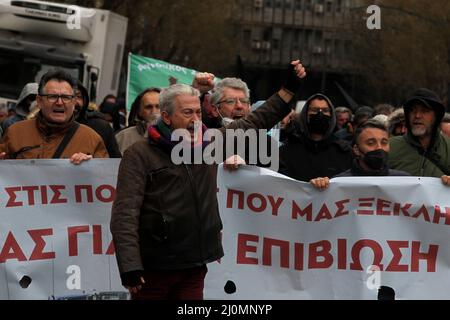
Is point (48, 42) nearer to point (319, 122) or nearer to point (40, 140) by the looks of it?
point (319, 122)

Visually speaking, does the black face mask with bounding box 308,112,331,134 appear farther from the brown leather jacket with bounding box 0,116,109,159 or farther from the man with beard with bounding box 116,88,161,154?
the brown leather jacket with bounding box 0,116,109,159

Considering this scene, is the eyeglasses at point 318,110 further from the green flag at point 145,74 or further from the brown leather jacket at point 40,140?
the green flag at point 145,74

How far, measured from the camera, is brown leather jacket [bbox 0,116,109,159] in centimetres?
690

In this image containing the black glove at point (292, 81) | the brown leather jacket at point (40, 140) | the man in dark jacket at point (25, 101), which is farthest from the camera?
the man in dark jacket at point (25, 101)

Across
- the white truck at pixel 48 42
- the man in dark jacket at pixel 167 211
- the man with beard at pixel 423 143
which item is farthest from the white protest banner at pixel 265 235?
the white truck at pixel 48 42

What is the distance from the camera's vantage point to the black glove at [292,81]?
20.5ft

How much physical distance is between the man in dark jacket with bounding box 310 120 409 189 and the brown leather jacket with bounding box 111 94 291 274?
1.41 metres

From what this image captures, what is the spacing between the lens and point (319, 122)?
7773mm

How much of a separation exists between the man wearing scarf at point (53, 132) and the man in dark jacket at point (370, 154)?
1459mm

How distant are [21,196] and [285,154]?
6.00ft

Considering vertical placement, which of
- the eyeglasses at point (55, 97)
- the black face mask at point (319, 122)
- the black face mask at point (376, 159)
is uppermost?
the eyeglasses at point (55, 97)

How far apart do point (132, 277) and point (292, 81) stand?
1.56 metres

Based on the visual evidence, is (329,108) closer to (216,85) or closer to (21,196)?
(216,85)

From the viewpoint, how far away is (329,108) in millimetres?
7820
